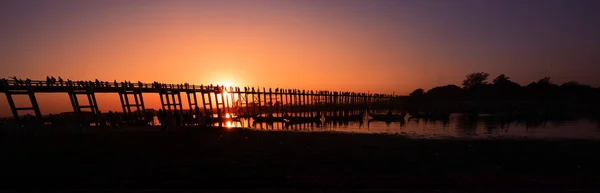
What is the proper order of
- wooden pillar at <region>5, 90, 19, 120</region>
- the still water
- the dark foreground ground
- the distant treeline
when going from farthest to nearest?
the distant treeline, the still water, wooden pillar at <region>5, 90, 19, 120</region>, the dark foreground ground

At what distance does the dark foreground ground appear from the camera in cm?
Answer: 829

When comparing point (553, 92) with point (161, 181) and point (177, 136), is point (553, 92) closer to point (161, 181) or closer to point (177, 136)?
point (177, 136)

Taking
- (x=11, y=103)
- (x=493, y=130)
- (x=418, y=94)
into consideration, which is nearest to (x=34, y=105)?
(x=11, y=103)

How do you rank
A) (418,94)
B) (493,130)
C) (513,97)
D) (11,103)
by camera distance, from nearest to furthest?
(11,103) < (493,130) < (513,97) < (418,94)

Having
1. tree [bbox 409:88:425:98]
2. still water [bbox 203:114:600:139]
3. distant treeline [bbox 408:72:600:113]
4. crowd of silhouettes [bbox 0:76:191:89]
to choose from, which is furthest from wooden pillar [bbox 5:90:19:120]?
tree [bbox 409:88:425:98]

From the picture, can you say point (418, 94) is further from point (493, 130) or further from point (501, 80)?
point (493, 130)

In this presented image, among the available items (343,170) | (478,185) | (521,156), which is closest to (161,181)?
(343,170)

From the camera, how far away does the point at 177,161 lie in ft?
41.7

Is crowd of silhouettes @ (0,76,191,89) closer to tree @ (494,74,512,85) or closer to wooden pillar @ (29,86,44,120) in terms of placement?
wooden pillar @ (29,86,44,120)

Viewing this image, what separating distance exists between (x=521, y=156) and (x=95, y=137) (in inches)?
811

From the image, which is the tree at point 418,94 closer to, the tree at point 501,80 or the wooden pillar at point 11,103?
the tree at point 501,80

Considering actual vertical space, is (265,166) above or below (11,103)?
below

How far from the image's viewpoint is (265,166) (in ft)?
38.9

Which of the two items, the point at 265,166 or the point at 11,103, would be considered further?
the point at 11,103
